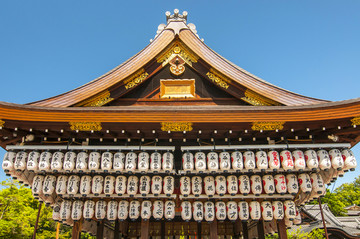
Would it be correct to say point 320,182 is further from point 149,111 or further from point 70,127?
point 70,127

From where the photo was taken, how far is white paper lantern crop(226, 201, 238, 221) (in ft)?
26.6

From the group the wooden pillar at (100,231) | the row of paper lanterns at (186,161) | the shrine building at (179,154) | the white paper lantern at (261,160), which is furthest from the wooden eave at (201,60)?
the wooden pillar at (100,231)

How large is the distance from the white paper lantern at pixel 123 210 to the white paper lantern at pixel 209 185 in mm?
2565

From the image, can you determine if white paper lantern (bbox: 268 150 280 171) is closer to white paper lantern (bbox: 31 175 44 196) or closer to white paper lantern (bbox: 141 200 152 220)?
white paper lantern (bbox: 141 200 152 220)

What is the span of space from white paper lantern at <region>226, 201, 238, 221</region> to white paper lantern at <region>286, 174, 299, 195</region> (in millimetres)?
1701

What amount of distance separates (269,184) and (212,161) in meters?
1.93

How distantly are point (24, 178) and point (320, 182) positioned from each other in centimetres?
934

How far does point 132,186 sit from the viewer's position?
7.97 meters

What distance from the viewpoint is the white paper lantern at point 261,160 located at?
764cm

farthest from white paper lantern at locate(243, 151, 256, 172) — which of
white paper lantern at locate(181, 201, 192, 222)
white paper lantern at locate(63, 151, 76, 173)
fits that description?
white paper lantern at locate(63, 151, 76, 173)

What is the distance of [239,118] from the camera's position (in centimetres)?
753

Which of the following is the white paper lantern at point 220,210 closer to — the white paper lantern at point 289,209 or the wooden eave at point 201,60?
the white paper lantern at point 289,209

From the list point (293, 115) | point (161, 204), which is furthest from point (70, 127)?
point (293, 115)

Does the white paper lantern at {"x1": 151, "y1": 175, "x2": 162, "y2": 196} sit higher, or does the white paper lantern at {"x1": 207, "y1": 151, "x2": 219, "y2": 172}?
the white paper lantern at {"x1": 207, "y1": 151, "x2": 219, "y2": 172}
